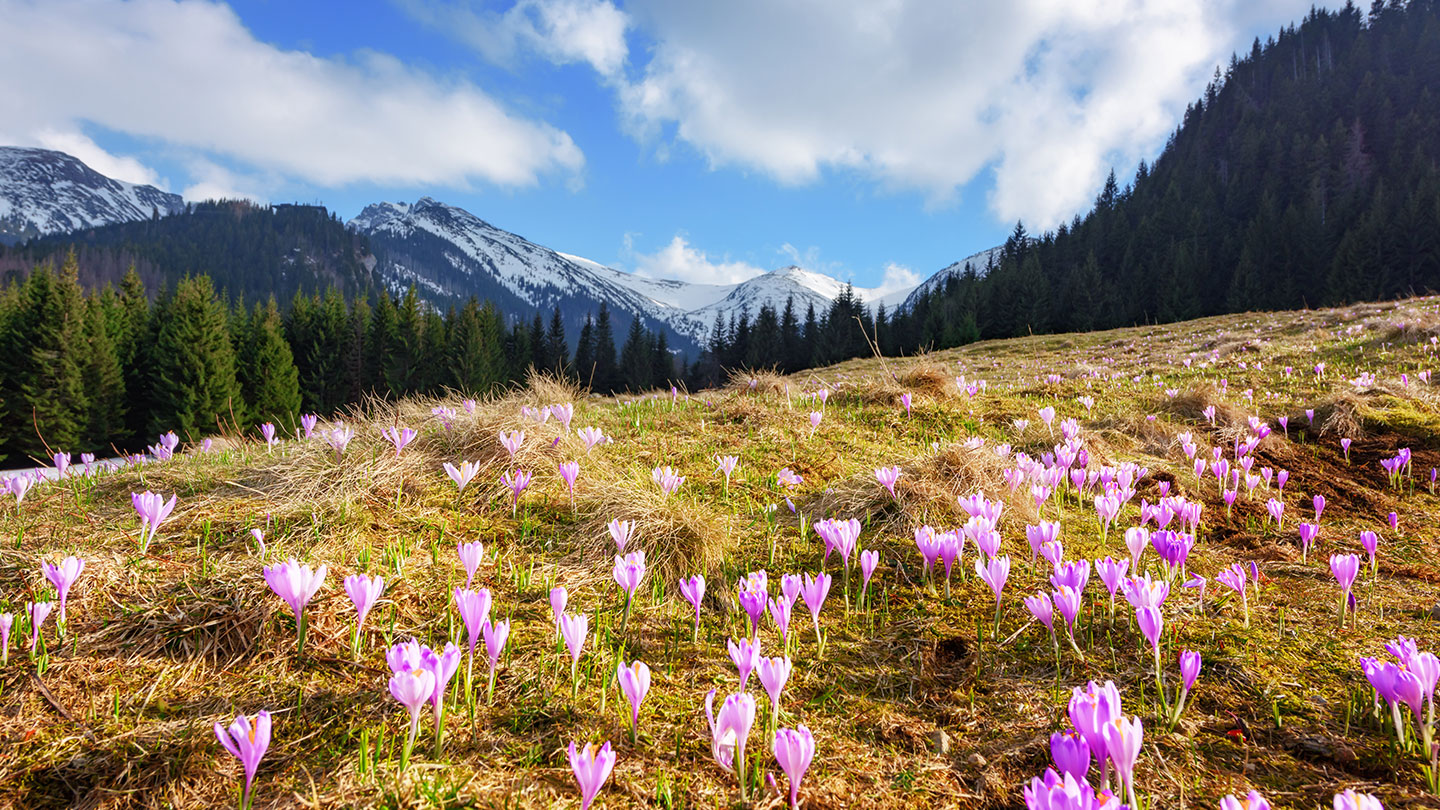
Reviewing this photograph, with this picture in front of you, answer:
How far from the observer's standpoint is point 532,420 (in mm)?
4531

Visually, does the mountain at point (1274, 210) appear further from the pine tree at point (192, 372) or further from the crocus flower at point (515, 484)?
the pine tree at point (192, 372)

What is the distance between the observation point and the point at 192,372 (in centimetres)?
3488

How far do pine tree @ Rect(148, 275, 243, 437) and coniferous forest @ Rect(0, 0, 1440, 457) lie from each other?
13 cm

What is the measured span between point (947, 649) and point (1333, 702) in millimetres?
1141

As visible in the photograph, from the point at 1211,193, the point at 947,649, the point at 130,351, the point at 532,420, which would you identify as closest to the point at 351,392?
the point at 130,351

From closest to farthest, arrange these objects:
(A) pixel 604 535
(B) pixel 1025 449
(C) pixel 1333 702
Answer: (C) pixel 1333 702 < (A) pixel 604 535 < (B) pixel 1025 449

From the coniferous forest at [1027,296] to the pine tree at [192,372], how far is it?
131 mm

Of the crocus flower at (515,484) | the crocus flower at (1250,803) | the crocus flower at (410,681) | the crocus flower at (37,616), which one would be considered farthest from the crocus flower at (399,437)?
the crocus flower at (1250,803)

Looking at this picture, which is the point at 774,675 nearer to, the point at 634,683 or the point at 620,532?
the point at 634,683

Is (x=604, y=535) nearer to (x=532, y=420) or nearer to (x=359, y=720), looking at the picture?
(x=359, y=720)

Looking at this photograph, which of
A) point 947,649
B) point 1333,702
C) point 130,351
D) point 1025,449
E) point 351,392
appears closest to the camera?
point 1333,702

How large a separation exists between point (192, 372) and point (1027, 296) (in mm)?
75230

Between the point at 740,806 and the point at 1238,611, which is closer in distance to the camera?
the point at 740,806

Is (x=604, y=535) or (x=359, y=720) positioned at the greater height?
(x=604, y=535)
